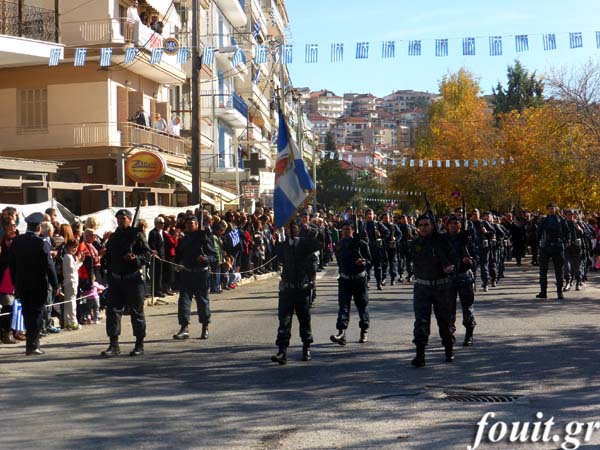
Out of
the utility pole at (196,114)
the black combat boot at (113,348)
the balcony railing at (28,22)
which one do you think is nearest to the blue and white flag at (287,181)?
the black combat boot at (113,348)

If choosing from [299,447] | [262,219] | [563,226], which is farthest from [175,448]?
[262,219]

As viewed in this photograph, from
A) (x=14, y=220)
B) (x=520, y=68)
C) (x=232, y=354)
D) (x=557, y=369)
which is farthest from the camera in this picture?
(x=520, y=68)

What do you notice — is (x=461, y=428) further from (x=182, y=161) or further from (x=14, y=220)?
(x=182, y=161)

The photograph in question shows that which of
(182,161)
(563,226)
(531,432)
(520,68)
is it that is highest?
(520,68)

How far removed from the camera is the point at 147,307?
19016 millimetres

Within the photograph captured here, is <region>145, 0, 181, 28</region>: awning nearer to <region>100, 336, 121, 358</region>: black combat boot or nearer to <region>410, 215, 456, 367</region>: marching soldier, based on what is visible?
<region>100, 336, 121, 358</region>: black combat boot

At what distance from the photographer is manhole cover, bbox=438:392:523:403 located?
8.58 meters

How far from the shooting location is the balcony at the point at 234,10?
4854 centimetres

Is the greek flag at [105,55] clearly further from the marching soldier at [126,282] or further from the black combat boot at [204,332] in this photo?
the marching soldier at [126,282]

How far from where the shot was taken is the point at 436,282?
1096cm

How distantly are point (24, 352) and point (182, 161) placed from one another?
78.5 ft

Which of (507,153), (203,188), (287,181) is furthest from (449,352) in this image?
(507,153)

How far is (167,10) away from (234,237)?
49.3 feet

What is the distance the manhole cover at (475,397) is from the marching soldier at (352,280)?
387cm
